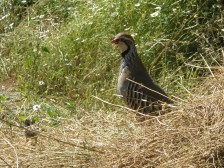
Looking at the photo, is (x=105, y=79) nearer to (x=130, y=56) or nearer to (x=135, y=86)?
(x=130, y=56)

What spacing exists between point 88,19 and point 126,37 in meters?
1.48

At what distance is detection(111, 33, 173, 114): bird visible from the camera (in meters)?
6.52

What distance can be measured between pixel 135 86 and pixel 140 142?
134 centimetres

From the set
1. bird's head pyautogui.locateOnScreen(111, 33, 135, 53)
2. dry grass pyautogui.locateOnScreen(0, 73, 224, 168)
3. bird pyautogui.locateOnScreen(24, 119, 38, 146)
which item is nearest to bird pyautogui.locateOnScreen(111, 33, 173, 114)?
bird's head pyautogui.locateOnScreen(111, 33, 135, 53)

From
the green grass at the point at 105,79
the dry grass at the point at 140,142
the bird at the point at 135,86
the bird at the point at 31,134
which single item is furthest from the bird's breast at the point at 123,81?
the bird at the point at 31,134

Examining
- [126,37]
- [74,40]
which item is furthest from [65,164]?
[74,40]

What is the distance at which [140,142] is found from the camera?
17.9ft

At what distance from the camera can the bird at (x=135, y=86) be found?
6516 millimetres

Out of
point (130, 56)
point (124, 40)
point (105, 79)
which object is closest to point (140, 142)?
point (130, 56)

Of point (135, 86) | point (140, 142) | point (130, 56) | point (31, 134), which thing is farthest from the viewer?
point (130, 56)

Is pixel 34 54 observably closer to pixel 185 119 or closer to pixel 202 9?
pixel 202 9

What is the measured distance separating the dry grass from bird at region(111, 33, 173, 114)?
464mm

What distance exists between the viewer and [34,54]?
8.43 m

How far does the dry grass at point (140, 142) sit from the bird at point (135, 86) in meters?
0.46
